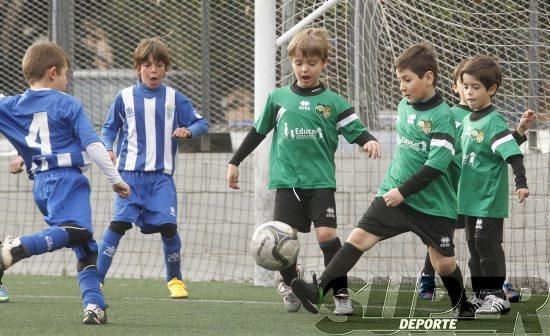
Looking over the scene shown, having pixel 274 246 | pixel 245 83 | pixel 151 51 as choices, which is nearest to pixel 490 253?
pixel 274 246

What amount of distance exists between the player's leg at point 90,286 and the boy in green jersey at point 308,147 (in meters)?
1.10

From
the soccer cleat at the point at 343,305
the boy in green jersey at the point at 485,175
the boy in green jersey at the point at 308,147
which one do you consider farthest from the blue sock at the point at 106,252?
the boy in green jersey at the point at 485,175

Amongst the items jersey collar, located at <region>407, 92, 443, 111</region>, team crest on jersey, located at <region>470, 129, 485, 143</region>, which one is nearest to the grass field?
team crest on jersey, located at <region>470, 129, 485, 143</region>

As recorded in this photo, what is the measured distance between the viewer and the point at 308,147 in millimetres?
7316

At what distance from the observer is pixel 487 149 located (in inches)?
287

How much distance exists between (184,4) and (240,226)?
2.06m

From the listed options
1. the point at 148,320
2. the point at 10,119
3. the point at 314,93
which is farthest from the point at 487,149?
the point at 10,119

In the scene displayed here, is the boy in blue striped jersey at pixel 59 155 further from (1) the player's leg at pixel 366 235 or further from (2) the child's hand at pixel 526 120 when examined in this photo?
(2) the child's hand at pixel 526 120

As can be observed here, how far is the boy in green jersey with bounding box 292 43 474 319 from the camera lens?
21.6 ft

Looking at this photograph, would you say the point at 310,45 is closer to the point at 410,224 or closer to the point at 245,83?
the point at 410,224

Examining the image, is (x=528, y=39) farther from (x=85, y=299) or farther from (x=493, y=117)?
(x=85, y=299)

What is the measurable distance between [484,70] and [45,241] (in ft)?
8.88

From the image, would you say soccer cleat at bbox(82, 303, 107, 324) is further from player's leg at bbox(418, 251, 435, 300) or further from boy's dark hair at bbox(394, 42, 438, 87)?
player's leg at bbox(418, 251, 435, 300)

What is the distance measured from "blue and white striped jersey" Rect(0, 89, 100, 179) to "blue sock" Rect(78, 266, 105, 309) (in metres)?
0.55
